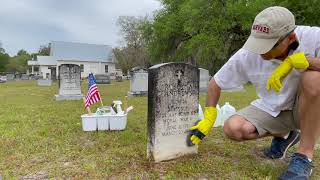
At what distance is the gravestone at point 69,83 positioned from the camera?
12289 mm

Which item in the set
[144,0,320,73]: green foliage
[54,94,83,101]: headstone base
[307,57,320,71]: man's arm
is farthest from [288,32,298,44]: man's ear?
[144,0,320,73]: green foliage

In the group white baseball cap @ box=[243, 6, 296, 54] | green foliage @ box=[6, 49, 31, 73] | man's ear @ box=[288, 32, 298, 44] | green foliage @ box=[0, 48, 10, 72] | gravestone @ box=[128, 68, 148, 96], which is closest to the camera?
white baseball cap @ box=[243, 6, 296, 54]

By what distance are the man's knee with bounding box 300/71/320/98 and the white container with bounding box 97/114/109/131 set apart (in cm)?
330

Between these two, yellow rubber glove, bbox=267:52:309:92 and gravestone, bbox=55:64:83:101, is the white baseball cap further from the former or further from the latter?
gravestone, bbox=55:64:83:101

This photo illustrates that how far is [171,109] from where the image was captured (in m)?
3.93

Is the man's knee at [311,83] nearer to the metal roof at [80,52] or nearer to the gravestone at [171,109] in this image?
the gravestone at [171,109]

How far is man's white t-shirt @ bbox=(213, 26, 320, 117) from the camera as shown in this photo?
316cm

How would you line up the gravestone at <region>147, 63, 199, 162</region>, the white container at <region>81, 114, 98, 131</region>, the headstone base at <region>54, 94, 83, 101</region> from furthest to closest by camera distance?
the headstone base at <region>54, 94, 83, 101</region> → the white container at <region>81, 114, 98, 131</region> → the gravestone at <region>147, 63, 199, 162</region>

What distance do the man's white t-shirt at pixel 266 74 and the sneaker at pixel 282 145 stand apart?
52cm

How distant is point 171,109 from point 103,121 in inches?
79.0

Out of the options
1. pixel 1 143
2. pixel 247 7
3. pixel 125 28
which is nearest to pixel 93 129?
pixel 1 143

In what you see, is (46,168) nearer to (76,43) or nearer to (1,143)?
(1,143)

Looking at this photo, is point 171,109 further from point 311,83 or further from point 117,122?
point 117,122

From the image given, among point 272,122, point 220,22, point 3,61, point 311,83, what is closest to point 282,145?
point 272,122
